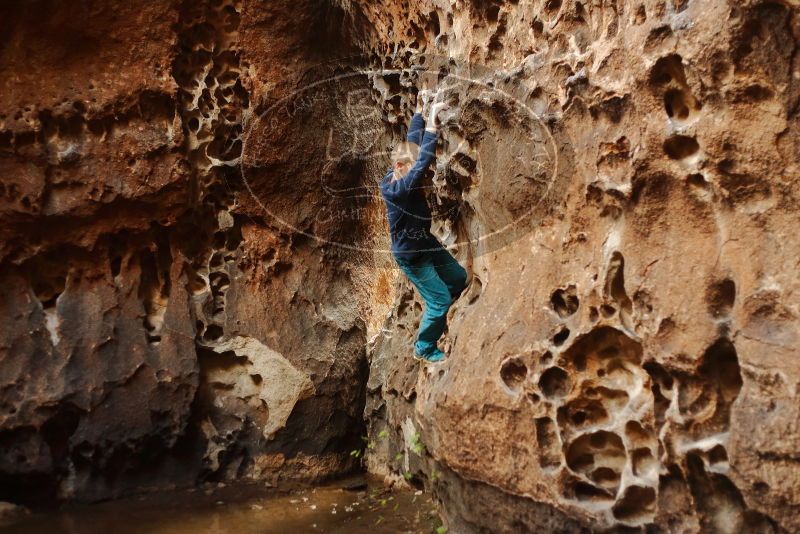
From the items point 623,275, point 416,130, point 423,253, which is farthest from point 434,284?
point 623,275

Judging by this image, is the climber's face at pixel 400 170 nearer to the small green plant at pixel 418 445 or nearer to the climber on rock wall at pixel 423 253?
the climber on rock wall at pixel 423 253

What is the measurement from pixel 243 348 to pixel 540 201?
2.63 m

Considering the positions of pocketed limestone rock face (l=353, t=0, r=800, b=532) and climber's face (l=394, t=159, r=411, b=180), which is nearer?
pocketed limestone rock face (l=353, t=0, r=800, b=532)

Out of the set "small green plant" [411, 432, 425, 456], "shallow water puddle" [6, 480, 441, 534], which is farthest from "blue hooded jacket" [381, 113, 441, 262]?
"shallow water puddle" [6, 480, 441, 534]

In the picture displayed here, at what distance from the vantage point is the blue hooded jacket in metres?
4.06

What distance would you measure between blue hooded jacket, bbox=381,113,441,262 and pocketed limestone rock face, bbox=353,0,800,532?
234 millimetres

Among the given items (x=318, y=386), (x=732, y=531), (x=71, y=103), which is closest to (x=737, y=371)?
(x=732, y=531)

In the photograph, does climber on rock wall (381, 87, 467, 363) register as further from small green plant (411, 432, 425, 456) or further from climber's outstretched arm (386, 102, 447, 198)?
small green plant (411, 432, 425, 456)

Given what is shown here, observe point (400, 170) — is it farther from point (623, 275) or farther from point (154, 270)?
point (154, 270)

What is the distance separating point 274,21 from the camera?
5324mm

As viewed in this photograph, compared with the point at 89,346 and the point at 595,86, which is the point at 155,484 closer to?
the point at 89,346

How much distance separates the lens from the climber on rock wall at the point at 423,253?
4.14m

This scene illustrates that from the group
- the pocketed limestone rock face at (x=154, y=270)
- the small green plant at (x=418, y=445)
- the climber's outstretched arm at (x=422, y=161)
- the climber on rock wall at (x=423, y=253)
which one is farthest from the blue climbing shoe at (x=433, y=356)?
the pocketed limestone rock face at (x=154, y=270)

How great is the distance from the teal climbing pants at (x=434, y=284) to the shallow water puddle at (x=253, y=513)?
1009mm
